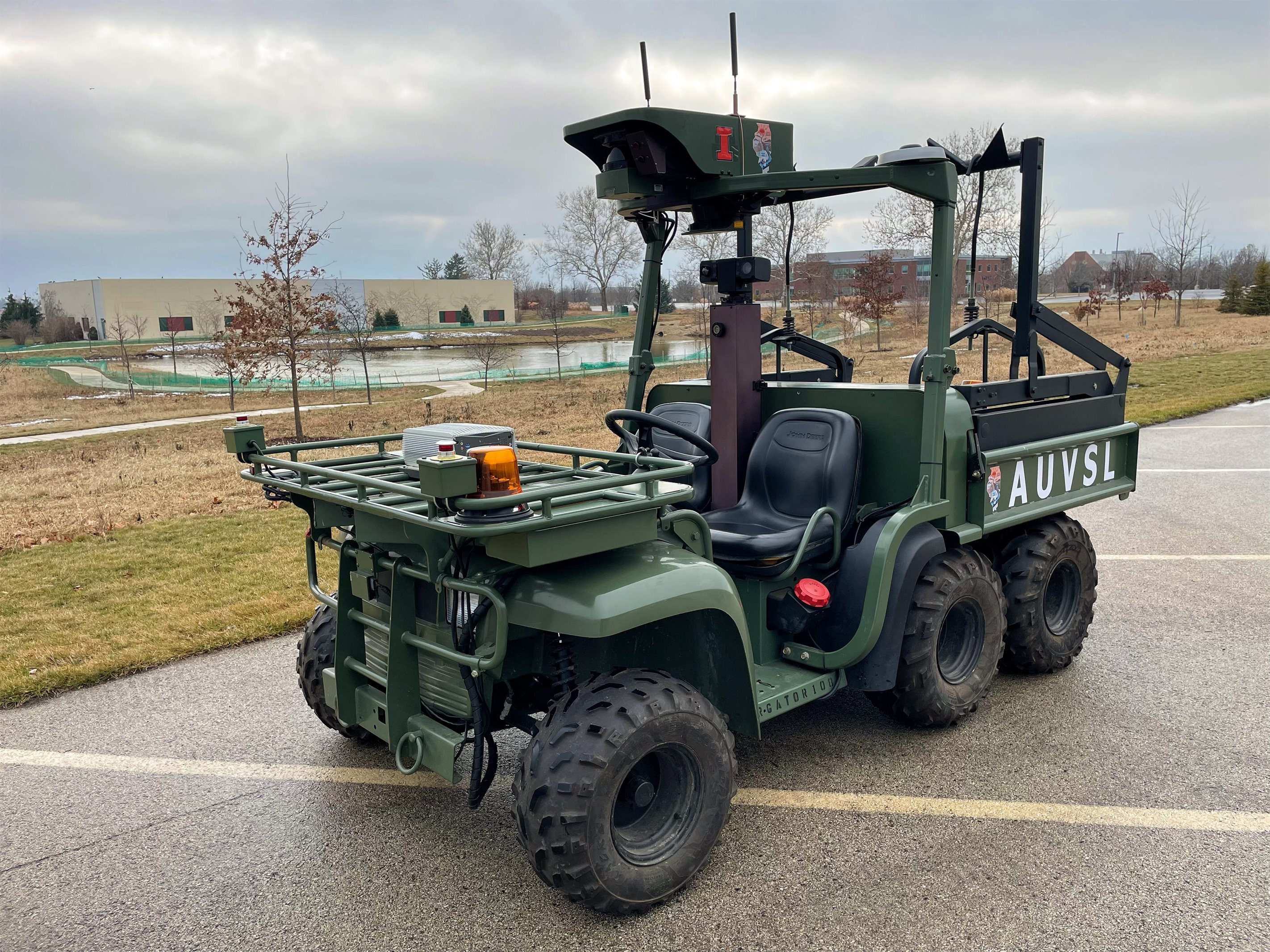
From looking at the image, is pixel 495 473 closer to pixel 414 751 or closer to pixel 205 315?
pixel 414 751

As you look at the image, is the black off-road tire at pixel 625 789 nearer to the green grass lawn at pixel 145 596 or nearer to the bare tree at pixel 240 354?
the green grass lawn at pixel 145 596

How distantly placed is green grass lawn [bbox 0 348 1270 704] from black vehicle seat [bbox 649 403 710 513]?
283 cm

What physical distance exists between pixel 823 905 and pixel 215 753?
2799 millimetres

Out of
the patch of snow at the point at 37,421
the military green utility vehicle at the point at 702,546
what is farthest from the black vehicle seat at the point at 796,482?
the patch of snow at the point at 37,421

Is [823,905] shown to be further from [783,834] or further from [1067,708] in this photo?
[1067,708]

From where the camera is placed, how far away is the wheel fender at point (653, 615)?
2928 mm

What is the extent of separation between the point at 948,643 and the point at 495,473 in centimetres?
261

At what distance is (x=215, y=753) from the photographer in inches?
169

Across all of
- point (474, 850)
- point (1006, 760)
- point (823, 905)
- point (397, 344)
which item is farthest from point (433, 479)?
point (397, 344)

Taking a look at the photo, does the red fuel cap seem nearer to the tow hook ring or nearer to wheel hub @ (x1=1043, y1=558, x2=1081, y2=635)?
the tow hook ring

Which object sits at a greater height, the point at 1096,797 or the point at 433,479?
the point at 433,479

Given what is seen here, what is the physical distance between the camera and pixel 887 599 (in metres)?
3.92

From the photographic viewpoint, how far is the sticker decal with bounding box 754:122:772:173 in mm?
4207

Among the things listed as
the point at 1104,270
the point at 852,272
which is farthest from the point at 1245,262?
the point at 852,272
